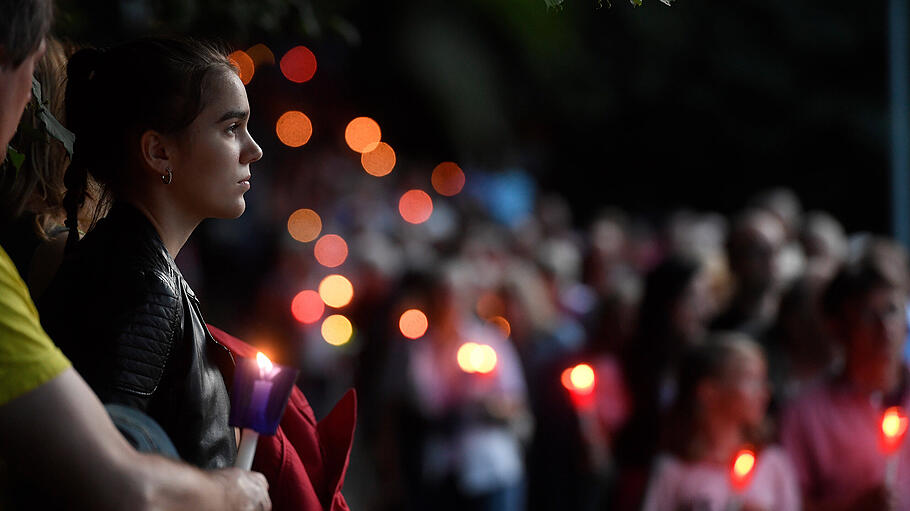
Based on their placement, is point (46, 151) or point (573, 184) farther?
point (573, 184)

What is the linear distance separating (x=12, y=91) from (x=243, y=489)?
2.37 feet

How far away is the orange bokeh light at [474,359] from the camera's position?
724cm

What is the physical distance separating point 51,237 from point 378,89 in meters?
14.8

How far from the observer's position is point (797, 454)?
15.6ft

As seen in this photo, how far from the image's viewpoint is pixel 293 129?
764 inches

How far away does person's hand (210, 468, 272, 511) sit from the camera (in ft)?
6.35

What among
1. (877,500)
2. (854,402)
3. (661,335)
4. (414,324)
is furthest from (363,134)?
(877,500)

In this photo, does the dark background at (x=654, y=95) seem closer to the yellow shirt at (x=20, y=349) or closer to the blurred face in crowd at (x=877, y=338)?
the blurred face in crowd at (x=877, y=338)

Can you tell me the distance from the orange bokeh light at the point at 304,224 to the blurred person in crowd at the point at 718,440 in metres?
11.9

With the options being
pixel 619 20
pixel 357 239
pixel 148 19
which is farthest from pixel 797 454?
pixel 619 20

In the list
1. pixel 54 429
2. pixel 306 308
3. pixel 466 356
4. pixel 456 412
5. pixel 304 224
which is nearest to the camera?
pixel 54 429

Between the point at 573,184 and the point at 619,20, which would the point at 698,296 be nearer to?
the point at 619,20

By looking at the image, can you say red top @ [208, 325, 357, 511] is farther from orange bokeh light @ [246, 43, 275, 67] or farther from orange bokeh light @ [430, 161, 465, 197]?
orange bokeh light @ [430, 161, 465, 197]

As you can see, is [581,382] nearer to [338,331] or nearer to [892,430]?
[892,430]
